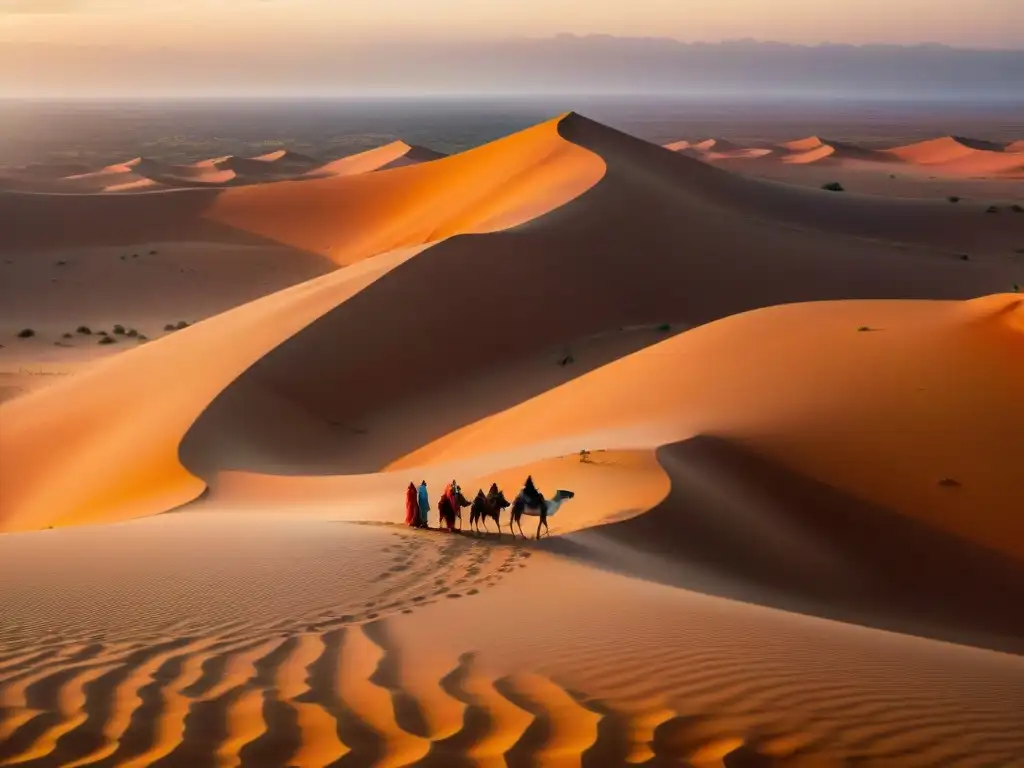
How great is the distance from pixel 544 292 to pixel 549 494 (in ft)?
53.0

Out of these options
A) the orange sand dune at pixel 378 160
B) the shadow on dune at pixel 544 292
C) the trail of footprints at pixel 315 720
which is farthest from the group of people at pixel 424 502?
the orange sand dune at pixel 378 160

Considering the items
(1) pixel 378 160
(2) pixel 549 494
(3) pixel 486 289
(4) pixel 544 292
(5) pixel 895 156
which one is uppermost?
(1) pixel 378 160

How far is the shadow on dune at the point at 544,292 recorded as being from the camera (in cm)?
2122

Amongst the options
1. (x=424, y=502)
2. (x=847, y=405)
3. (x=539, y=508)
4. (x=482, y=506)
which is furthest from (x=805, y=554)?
(x=424, y=502)

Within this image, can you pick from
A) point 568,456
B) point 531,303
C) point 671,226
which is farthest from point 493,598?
point 671,226

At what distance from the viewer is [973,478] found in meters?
13.7

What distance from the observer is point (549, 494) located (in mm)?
13047

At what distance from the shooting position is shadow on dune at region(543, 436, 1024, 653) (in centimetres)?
1092

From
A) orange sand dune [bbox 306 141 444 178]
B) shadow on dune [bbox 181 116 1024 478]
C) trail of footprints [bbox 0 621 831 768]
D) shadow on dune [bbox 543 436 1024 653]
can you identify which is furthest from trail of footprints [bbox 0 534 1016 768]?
orange sand dune [bbox 306 141 444 178]

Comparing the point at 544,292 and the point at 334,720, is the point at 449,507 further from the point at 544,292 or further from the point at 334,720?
the point at 544,292

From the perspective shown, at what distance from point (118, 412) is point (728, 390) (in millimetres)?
12302

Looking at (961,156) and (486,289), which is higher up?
(961,156)

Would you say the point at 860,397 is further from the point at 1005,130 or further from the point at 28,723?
the point at 1005,130

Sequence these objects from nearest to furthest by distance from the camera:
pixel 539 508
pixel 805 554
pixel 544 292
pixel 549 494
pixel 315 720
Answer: pixel 315 720 < pixel 539 508 < pixel 805 554 < pixel 549 494 < pixel 544 292
